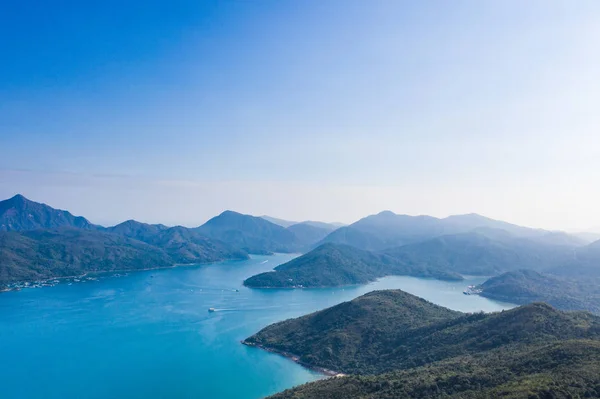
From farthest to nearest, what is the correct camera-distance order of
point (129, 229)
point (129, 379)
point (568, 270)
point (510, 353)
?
point (129, 229), point (568, 270), point (129, 379), point (510, 353)

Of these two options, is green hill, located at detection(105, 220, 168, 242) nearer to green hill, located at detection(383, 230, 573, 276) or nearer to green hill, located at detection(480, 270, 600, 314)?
green hill, located at detection(383, 230, 573, 276)

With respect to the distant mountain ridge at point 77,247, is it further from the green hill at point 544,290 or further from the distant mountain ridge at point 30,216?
the green hill at point 544,290

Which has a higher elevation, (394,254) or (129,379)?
(394,254)

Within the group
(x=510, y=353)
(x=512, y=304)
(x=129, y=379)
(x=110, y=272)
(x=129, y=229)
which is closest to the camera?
(x=510, y=353)

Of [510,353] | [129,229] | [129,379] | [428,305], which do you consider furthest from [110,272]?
[510,353]

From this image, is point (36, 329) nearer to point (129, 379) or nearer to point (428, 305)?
point (129, 379)

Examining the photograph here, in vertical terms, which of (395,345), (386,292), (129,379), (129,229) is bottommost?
(129,379)

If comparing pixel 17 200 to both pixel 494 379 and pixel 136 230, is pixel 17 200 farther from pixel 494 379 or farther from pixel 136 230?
pixel 494 379

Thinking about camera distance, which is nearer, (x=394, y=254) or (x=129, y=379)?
(x=129, y=379)
